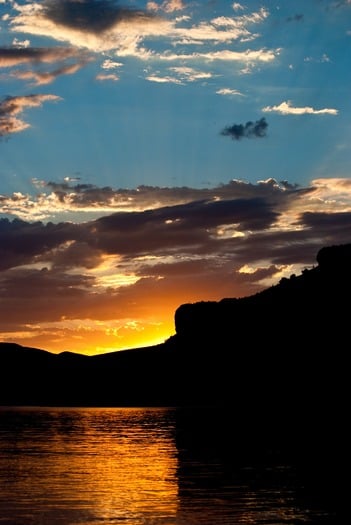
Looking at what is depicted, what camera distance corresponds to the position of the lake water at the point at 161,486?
38938mm

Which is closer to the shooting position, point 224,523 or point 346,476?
point 224,523

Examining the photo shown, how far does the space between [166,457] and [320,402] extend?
121m

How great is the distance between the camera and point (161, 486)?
51.2m

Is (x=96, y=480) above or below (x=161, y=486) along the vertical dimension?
above

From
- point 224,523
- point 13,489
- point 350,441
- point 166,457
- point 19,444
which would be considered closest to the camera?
point 224,523

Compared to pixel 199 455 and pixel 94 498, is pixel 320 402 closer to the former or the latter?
pixel 199 455

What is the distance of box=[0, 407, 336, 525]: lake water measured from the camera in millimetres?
38938

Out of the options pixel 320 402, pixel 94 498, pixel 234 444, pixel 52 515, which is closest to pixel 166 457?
pixel 234 444

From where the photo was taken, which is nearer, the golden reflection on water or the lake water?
the lake water

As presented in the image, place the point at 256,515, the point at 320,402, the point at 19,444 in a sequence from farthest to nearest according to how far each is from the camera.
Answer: the point at 320,402 < the point at 19,444 < the point at 256,515

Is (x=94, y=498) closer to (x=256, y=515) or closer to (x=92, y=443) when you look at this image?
(x=256, y=515)

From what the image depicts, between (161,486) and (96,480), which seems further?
(96,480)

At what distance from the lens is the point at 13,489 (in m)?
49.4

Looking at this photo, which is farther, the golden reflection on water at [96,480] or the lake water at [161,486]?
the golden reflection on water at [96,480]
